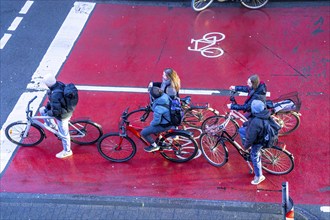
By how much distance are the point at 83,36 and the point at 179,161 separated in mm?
5020

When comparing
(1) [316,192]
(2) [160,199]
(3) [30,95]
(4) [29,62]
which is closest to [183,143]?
(2) [160,199]

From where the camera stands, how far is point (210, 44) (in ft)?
37.0

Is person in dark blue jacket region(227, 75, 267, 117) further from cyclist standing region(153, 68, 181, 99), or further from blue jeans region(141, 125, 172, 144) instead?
blue jeans region(141, 125, 172, 144)

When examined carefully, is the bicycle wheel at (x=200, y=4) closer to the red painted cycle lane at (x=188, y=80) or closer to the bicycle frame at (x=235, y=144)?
the red painted cycle lane at (x=188, y=80)

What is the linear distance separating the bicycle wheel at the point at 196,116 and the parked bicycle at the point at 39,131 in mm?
1747

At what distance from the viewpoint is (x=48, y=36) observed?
11.8 meters

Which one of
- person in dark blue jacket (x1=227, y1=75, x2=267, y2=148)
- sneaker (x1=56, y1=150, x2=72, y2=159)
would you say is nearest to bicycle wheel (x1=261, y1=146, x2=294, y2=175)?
person in dark blue jacket (x1=227, y1=75, x2=267, y2=148)

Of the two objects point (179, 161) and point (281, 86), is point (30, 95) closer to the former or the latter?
point (179, 161)

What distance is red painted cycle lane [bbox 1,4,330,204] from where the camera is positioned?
817cm

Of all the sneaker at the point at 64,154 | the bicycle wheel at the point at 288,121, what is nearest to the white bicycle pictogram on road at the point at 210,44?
the bicycle wheel at the point at 288,121

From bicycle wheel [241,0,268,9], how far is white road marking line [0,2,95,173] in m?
4.31

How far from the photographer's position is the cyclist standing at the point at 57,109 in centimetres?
764

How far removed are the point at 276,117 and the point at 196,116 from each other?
1573mm

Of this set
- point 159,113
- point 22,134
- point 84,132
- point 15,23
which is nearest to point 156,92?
point 159,113
